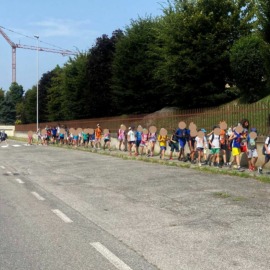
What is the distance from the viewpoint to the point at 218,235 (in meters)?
6.56

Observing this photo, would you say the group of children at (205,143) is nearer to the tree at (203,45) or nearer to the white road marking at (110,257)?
the tree at (203,45)

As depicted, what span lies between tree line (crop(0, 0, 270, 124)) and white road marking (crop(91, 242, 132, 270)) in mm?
12468

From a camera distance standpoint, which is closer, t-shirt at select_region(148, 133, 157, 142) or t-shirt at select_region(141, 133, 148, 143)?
t-shirt at select_region(148, 133, 157, 142)

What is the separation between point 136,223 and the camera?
749 centimetres

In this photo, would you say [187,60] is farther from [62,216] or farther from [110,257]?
[110,257]

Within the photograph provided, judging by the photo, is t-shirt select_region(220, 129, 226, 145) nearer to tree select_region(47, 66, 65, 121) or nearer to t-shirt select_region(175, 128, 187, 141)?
t-shirt select_region(175, 128, 187, 141)

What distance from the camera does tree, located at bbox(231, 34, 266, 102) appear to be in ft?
70.5

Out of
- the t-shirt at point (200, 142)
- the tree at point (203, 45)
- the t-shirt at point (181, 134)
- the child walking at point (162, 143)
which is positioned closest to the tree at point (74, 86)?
the tree at point (203, 45)

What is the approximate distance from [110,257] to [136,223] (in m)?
2.02

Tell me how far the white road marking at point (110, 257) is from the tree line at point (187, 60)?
1247cm

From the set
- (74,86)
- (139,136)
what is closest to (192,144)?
(139,136)

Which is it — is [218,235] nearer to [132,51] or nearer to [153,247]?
[153,247]

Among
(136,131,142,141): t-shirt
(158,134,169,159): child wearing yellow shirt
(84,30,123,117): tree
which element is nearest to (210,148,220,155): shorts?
(158,134,169,159): child wearing yellow shirt

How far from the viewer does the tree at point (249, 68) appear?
21.5 metres
